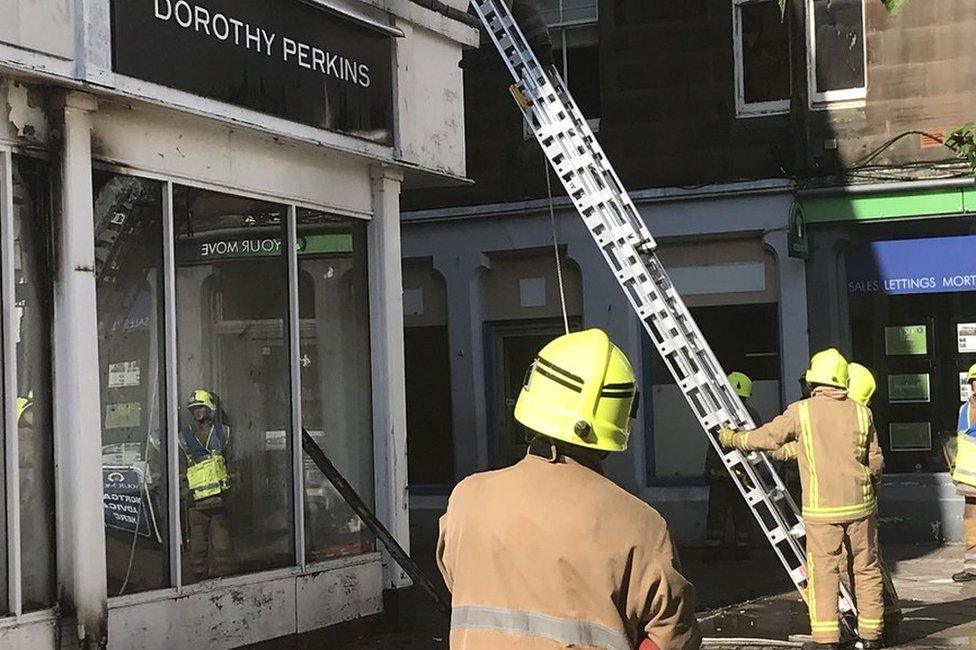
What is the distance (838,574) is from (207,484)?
402 centimetres

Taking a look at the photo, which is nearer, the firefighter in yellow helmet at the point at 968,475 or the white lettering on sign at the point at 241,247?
the white lettering on sign at the point at 241,247

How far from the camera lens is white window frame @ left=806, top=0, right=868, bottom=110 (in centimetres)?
1593

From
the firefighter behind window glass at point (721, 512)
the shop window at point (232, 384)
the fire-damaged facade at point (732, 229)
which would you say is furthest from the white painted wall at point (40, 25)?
the firefighter behind window glass at point (721, 512)

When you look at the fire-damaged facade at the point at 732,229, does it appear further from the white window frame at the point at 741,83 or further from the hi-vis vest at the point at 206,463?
the hi-vis vest at the point at 206,463

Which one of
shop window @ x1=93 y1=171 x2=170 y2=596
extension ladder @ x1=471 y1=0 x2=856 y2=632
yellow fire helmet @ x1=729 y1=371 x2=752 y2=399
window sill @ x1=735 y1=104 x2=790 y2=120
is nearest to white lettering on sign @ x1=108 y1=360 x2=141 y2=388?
shop window @ x1=93 y1=171 x2=170 y2=596

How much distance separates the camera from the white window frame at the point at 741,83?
16.3 meters

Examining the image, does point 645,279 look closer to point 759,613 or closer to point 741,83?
point 759,613

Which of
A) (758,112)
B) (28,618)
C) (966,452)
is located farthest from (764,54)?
(28,618)

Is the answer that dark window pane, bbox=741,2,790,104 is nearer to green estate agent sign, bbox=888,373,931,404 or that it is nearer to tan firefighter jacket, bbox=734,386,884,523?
green estate agent sign, bbox=888,373,931,404

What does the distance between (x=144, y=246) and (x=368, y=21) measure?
2512mm

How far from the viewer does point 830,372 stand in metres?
9.59

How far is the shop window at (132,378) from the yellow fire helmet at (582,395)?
4920mm

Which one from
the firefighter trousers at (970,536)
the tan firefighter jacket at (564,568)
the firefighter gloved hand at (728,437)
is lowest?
the firefighter trousers at (970,536)

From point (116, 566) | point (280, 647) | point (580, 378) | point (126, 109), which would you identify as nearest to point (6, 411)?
point (116, 566)
